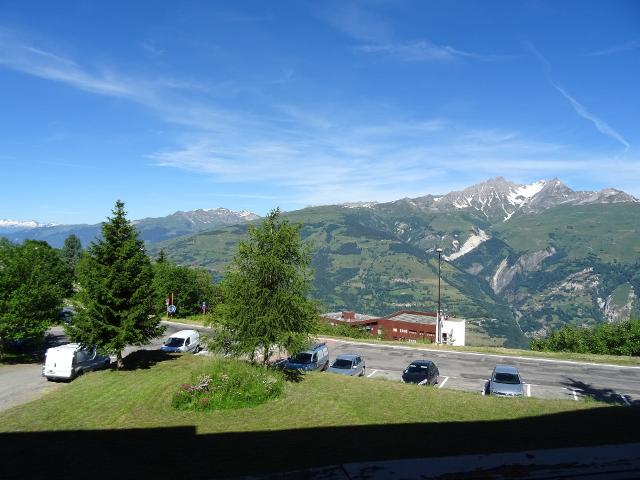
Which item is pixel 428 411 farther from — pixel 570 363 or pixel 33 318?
pixel 33 318

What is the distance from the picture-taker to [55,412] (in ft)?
50.5

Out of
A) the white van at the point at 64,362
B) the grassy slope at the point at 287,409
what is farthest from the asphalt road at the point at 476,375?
the grassy slope at the point at 287,409

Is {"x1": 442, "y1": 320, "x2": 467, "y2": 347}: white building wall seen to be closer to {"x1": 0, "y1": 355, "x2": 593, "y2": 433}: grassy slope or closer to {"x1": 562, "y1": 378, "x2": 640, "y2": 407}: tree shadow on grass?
{"x1": 562, "y1": 378, "x2": 640, "y2": 407}: tree shadow on grass

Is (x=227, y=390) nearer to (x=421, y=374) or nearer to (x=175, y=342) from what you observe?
(x=421, y=374)

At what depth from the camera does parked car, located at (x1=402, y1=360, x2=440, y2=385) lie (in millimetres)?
23594

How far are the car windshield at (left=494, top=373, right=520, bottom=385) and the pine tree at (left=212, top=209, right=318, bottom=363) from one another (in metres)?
9.72

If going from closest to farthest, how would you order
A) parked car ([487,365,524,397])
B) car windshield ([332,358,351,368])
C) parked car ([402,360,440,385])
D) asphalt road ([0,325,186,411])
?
asphalt road ([0,325,186,411]) < parked car ([487,365,524,397]) < parked car ([402,360,440,385]) < car windshield ([332,358,351,368])

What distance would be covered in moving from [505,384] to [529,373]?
795 cm

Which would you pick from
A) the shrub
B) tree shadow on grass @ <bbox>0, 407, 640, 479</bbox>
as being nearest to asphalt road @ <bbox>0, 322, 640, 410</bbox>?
the shrub

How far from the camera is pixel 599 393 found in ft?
76.1

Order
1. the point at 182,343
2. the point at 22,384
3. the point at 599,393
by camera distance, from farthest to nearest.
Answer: the point at 182,343, the point at 599,393, the point at 22,384

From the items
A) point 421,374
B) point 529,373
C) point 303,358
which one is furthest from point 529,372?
point 303,358

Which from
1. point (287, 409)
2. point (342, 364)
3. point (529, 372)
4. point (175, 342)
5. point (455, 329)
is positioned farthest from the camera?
point (455, 329)

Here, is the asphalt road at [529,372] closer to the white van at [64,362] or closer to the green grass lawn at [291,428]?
the green grass lawn at [291,428]
